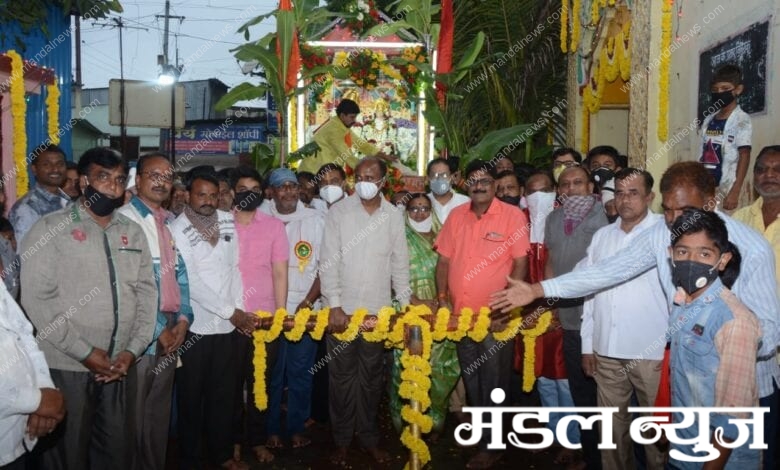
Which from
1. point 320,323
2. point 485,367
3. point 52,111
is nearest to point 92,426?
point 320,323

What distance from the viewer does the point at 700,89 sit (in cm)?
668

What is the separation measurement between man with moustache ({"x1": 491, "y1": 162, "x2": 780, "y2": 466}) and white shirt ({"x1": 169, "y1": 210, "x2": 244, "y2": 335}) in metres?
1.81

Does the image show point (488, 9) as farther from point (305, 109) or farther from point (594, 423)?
point (594, 423)

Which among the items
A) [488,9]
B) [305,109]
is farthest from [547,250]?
[488,9]

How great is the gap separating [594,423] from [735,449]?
189cm

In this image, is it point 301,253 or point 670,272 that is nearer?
point 670,272

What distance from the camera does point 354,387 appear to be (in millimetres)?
5039

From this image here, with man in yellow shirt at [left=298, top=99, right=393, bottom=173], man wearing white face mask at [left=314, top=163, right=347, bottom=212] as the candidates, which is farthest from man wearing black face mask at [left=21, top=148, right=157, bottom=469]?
man in yellow shirt at [left=298, top=99, right=393, bottom=173]

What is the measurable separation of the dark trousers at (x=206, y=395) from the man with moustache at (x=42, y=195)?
1.96m

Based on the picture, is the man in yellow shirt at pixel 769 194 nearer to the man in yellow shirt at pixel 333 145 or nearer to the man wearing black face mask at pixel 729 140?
the man wearing black face mask at pixel 729 140

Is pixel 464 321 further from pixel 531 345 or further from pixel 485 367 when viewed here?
pixel 531 345

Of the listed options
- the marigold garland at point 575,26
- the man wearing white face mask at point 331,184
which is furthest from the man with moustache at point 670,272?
the marigold garland at point 575,26

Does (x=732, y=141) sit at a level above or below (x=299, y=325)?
above

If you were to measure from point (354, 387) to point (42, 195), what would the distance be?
2.90 m
